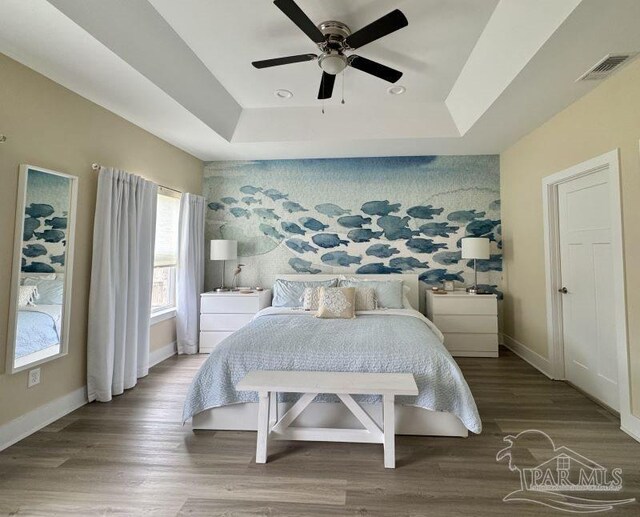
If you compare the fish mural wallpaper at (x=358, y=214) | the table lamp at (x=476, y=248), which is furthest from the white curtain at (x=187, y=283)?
the table lamp at (x=476, y=248)

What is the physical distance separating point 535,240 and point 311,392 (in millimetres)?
3042

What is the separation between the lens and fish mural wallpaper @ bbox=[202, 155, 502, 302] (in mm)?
4258

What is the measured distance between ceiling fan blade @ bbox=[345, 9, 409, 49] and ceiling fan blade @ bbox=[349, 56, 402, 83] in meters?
0.15

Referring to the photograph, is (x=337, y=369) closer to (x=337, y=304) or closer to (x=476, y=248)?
(x=337, y=304)

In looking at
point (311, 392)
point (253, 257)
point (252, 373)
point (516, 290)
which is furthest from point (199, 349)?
point (516, 290)

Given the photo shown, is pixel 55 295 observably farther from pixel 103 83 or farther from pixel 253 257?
pixel 253 257

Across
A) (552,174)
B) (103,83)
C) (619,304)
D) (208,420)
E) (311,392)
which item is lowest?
(208,420)

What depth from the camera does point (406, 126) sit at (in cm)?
356

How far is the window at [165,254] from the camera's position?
3.85 m

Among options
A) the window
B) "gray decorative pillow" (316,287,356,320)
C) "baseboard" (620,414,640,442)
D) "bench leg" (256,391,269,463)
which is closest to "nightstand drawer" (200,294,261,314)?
the window

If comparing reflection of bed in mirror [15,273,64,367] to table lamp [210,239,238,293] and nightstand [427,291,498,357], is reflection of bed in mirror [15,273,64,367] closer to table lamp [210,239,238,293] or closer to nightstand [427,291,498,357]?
table lamp [210,239,238,293]

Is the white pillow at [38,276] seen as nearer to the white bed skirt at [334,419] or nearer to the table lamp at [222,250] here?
the white bed skirt at [334,419]

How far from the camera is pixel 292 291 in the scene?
3826 millimetres

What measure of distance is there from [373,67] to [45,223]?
2650mm
